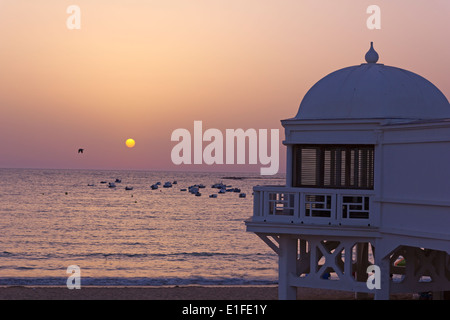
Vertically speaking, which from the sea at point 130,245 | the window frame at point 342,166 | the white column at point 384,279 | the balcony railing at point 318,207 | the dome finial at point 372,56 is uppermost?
the dome finial at point 372,56

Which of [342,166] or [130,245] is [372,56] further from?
[130,245]

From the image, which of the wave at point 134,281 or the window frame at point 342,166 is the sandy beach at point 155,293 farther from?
the window frame at point 342,166

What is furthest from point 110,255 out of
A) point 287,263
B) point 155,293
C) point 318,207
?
point 318,207

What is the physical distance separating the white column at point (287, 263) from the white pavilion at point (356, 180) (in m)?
0.03

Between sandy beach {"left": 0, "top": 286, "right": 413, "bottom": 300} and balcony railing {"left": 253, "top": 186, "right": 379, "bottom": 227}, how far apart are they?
15261 mm

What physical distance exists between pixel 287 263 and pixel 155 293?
64.2 ft

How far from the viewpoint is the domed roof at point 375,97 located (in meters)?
21.0

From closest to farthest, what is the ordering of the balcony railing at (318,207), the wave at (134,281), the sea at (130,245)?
the balcony railing at (318,207) < the wave at (134,281) < the sea at (130,245)

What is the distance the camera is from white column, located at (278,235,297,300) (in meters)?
22.1

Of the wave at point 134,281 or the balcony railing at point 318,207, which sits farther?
the wave at point 134,281

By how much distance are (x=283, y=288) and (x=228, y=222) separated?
233 ft

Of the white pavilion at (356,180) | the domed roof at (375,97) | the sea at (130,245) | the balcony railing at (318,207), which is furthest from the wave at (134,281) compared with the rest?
the domed roof at (375,97)

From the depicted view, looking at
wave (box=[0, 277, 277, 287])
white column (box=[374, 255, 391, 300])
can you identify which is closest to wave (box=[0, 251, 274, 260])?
wave (box=[0, 277, 277, 287])

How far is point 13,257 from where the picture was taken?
58094mm
